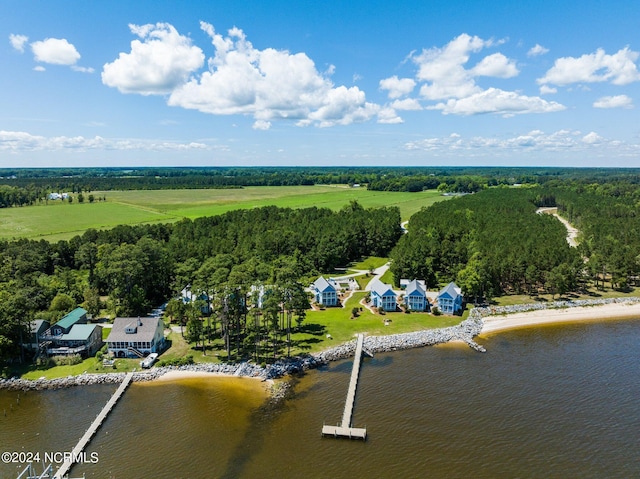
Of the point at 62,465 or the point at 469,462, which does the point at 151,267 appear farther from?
the point at 469,462

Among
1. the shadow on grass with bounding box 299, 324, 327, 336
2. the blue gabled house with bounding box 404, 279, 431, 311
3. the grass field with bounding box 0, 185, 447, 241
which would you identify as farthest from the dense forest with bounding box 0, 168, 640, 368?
the grass field with bounding box 0, 185, 447, 241

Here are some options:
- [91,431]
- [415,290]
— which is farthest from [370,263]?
[91,431]

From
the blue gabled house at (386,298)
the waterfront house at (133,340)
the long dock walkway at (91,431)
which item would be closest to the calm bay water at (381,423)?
the long dock walkway at (91,431)

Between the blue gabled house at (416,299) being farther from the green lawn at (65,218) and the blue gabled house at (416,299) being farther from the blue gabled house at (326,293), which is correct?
the green lawn at (65,218)

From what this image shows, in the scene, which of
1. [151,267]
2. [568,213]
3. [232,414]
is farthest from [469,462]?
[568,213]

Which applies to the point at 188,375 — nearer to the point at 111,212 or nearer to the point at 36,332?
the point at 36,332

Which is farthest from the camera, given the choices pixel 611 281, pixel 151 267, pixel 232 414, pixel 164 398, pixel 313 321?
pixel 611 281
